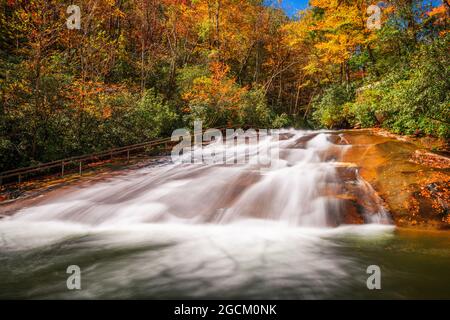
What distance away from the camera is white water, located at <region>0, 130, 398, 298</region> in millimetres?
4934

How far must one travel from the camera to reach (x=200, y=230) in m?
7.12

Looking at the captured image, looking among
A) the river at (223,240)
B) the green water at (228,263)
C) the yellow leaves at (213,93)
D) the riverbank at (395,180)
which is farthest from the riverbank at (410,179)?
the yellow leaves at (213,93)

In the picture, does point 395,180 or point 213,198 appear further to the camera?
point 213,198

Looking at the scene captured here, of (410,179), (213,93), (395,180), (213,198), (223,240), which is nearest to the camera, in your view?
(223,240)

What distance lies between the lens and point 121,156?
1492 cm

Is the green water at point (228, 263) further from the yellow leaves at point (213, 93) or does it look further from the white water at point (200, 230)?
the yellow leaves at point (213, 93)

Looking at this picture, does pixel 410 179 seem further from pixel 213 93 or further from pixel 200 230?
pixel 213 93

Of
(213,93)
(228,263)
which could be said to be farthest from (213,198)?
(213,93)

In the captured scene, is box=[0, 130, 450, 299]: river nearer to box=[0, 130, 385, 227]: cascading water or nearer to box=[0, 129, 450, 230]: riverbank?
box=[0, 130, 385, 227]: cascading water

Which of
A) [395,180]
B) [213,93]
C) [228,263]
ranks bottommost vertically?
[228,263]

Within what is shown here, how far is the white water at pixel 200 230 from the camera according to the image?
4.93m
